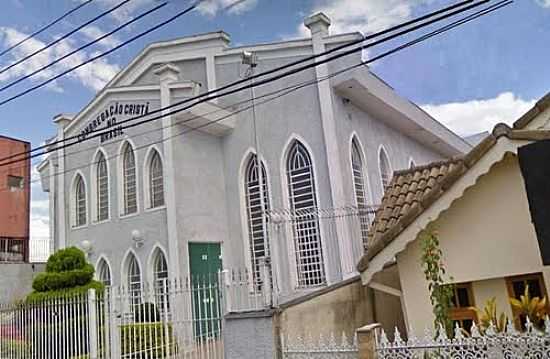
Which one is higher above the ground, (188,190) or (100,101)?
(100,101)

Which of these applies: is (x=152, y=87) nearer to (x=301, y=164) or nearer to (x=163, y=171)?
(x=163, y=171)

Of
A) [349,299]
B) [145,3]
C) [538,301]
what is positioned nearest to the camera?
[538,301]

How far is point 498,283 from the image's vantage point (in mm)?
7133

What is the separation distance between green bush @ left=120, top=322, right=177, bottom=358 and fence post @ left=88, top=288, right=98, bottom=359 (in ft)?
1.74

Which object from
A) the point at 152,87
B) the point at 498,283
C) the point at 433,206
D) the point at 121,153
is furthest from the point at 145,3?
the point at 121,153

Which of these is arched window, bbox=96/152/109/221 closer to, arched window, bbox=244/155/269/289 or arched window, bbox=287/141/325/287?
arched window, bbox=244/155/269/289

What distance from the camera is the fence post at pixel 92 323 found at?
363 inches

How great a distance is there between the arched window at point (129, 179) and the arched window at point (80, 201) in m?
2.20

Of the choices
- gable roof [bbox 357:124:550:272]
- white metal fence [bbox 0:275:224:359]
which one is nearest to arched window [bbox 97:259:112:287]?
white metal fence [bbox 0:275:224:359]

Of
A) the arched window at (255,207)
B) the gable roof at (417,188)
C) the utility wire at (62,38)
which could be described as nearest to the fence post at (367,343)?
the gable roof at (417,188)

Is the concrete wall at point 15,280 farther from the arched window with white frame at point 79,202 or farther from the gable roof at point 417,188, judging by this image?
the gable roof at point 417,188

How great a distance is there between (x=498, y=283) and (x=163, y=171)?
1057 centimetres

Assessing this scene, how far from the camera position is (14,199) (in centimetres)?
2688

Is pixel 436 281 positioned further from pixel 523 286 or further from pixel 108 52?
pixel 108 52
